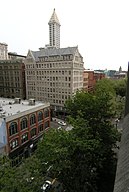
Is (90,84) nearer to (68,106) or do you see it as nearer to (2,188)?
(68,106)

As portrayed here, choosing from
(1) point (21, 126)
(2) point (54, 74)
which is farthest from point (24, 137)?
(2) point (54, 74)

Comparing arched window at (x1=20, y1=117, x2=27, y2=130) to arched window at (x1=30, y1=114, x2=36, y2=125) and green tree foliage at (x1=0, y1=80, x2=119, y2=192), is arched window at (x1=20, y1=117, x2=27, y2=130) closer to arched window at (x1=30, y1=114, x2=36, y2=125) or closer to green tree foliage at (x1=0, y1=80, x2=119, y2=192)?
arched window at (x1=30, y1=114, x2=36, y2=125)

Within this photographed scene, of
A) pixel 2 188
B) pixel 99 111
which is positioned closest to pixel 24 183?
pixel 2 188

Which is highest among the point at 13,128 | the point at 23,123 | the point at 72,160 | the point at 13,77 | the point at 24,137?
the point at 13,77

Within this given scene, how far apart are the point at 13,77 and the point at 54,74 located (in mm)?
20779

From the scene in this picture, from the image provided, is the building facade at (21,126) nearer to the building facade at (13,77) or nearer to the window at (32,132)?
the window at (32,132)

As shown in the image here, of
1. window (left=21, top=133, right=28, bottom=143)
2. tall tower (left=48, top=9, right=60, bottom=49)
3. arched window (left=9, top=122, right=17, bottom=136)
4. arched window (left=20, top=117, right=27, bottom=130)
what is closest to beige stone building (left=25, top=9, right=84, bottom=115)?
arched window (left=20, top=117, right=27, bottom=130)

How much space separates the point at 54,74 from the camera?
61.1 metres

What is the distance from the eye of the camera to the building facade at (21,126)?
27.1 meters

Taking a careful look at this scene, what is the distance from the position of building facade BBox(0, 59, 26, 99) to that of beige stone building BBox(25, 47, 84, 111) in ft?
9.57

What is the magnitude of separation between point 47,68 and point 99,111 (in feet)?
144

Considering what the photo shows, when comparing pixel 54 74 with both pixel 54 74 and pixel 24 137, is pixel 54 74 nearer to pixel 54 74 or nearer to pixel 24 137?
pixel 54 74

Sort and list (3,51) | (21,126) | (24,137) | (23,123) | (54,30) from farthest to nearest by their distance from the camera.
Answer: (54,30) → (3,51) → (24,137) → (23,123) → (21,126)

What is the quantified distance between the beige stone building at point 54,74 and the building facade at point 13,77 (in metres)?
2.92
